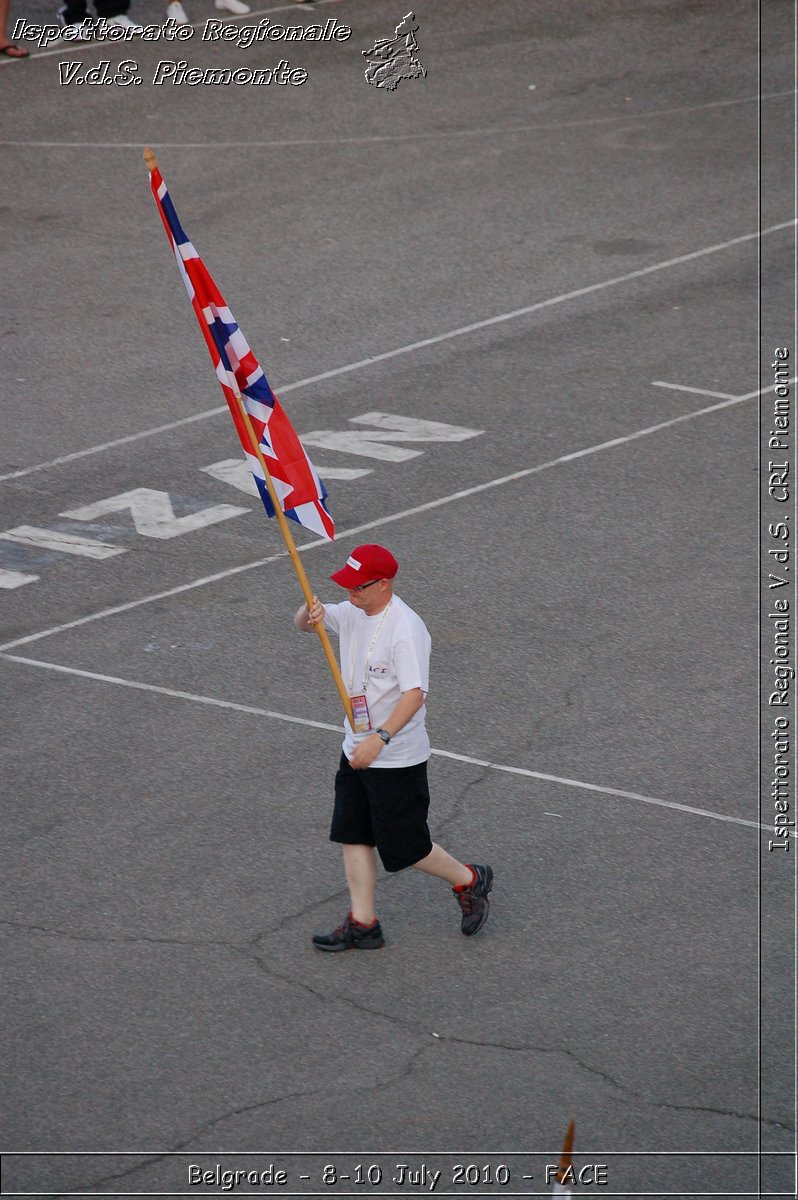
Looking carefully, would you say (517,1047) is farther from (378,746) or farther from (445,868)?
(378,746)

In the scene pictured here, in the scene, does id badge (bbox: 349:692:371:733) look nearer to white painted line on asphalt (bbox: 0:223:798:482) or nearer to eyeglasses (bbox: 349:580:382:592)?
eyeglasses (bbox: 349:580:382:592)

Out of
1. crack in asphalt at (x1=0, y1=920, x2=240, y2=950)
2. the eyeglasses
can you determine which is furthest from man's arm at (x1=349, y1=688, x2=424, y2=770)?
crack in asphalt at (x1=0, y1=920, x2=240, y2=950)

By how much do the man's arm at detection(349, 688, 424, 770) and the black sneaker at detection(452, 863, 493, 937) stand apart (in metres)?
0.85

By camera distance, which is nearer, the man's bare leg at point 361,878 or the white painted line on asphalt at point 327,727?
the man's bare leg at point 361,878

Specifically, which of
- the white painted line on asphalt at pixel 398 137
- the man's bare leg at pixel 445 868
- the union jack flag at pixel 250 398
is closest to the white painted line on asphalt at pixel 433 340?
the white painted line on asphalt at pixel 398 137

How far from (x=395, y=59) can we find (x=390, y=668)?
731 inches

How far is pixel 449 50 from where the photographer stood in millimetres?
23969

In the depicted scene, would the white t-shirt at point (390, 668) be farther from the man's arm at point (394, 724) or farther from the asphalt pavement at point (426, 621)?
the asphalt pavement at point (426, 621)

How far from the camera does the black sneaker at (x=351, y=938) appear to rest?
724cm

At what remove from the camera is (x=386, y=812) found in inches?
276

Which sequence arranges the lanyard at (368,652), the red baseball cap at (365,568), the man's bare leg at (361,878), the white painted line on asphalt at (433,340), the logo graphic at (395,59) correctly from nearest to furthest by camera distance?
1. the red baseball cap at (365,568)
2. the lanyard at (368,652)
3. the man's bare leg at (361,878)
4. the white painted line on asphalt at (433,340)
5. the logo graphic at (395,59)

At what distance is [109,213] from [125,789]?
464 inches

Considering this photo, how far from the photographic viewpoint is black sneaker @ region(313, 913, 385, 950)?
7238mm

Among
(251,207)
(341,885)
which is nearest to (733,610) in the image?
(341,885)
